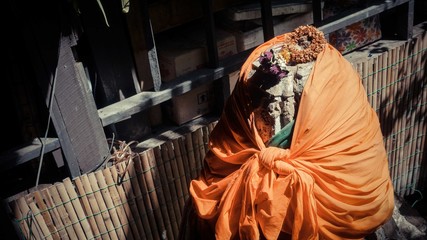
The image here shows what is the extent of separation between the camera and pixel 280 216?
2.32 meters

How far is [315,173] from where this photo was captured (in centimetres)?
234

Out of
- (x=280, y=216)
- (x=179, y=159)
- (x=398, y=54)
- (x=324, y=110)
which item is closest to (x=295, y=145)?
(x=324, y=110)

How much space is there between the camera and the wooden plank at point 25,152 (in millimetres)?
3008

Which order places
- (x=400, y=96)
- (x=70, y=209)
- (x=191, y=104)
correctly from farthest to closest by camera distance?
(x=400, y=96) → (x=191, y=104) → (x=70, y=209)

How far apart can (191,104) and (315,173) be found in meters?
1.91

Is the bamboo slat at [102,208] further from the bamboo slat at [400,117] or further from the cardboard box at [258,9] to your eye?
the bamboo slat at [400,117]

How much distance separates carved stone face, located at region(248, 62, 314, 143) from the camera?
2.36 metres

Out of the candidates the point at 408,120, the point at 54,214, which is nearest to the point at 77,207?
the point at 54,214

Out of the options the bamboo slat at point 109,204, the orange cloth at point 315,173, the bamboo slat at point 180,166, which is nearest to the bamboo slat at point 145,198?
the bamboo slat at point 109,204

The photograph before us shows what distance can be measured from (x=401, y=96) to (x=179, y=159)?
244cm

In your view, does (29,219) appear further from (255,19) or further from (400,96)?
(400,96)

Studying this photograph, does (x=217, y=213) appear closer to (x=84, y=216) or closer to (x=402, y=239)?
(x=84, y=216)

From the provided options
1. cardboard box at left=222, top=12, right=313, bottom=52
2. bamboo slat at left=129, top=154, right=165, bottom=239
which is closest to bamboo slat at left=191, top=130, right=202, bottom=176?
bamboo slat at left=129, top=154, right=165, bottom=239

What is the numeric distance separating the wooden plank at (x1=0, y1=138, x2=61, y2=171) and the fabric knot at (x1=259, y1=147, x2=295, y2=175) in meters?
1.69
